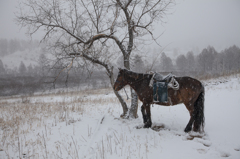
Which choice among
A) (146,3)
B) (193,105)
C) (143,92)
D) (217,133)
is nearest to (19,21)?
(146,3)

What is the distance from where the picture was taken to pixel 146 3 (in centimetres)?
499

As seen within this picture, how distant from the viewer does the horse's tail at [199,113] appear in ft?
11.5

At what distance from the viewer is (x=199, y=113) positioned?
3555mm

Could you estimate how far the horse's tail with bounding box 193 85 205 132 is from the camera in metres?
3.52

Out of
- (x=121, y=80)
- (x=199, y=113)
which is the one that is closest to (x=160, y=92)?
(x=199, y=113)

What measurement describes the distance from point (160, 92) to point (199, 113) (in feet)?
4.26

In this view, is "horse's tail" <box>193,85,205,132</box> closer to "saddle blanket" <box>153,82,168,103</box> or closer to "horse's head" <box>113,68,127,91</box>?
"saddle blanket" <box>153,82,168,103</box>

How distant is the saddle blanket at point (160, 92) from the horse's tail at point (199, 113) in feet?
3.20

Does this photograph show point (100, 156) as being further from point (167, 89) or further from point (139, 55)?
point (139, 55)

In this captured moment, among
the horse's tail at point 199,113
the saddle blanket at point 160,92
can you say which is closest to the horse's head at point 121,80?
the saddle blanket at point 160,92

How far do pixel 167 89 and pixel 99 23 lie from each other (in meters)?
4.53

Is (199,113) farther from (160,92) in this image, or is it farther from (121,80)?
(121,80)

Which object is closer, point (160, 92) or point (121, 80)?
point (160, 92)

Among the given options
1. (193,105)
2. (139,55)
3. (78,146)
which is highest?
(139,55)
